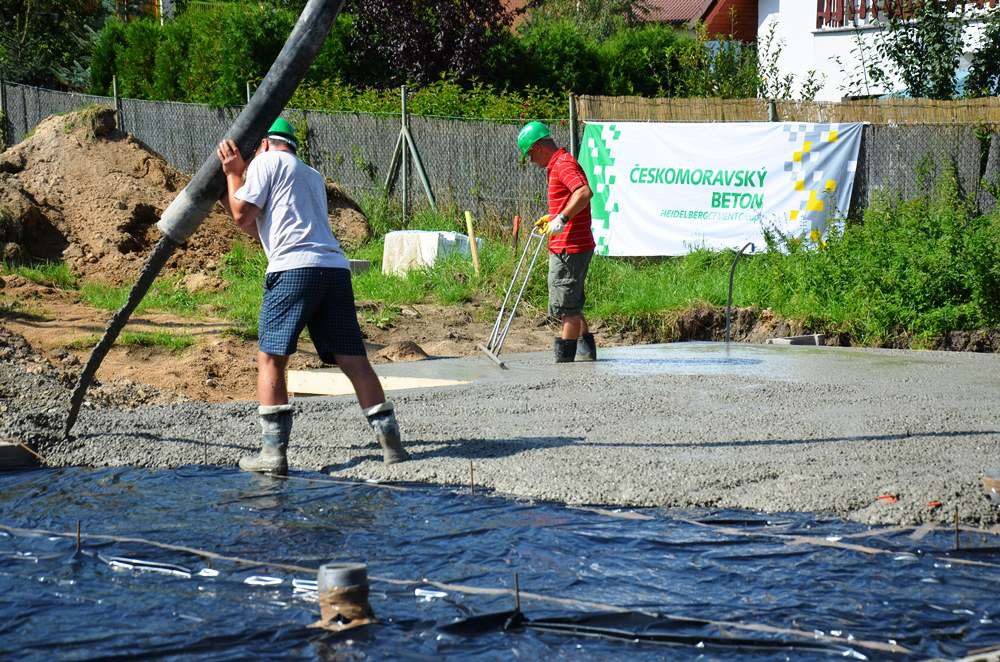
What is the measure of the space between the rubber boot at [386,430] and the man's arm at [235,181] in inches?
44.3

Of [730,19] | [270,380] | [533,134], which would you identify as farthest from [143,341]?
[730,19]

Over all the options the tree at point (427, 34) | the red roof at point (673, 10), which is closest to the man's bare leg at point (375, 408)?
the tree at point (427, 34)

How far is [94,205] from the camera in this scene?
13.5 metres

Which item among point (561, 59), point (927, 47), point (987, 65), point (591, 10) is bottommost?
point (987, 65)

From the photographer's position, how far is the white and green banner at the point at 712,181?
1220 centimetres

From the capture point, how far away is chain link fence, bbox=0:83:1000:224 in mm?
11852

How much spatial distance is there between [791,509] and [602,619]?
147 centimetres

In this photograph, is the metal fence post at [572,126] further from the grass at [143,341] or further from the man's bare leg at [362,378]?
the man's bare leg at [362,378]

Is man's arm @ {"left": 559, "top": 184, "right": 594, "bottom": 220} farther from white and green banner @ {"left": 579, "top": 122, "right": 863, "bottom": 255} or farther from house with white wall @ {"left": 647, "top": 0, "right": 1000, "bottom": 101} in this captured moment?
house with white wall @ {"left": 647, "top": 0, "right": 1000, "bottom": 101}

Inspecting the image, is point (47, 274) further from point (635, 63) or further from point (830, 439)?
point (635, 63)

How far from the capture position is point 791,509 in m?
4.55

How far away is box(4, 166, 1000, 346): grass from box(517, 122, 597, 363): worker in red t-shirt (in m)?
2.80

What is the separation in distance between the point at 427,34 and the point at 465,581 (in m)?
16.9

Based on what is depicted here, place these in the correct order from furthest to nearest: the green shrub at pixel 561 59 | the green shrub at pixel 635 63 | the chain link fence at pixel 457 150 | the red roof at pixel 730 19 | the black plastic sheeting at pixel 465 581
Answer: the red roof at pixel 730 19, the green shrub at pixel 635 63, the green shrub at pixel 561 59, the chain link fence at pixel 457 150, the black plastic sheeting at pixel 465 581
